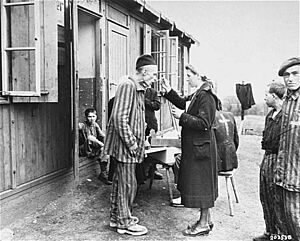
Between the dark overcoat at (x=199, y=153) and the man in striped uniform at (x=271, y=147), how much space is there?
56 cm

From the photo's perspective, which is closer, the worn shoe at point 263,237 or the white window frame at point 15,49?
Result: the white window frame at point 15,49

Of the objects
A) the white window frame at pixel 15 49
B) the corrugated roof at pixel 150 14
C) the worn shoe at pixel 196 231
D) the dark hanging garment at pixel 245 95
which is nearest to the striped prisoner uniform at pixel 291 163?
the worn shoe at pixel 196 231

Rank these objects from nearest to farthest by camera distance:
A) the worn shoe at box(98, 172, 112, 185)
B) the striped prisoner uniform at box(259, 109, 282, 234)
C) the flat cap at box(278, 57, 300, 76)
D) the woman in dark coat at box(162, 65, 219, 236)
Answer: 1. the flat cap at box(278, 57, 300, 76)
2. the striped prisoner uniform at box(259, 109, 282, 234)
3. the woman in dark coat at box(162, 65, 219, 236)
4. the worn shoe at box(98, 172, 112, 185)

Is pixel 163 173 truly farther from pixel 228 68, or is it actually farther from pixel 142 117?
pixel 228 68

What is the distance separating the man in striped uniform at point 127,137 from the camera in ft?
13.4

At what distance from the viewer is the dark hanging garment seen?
53.9 ft

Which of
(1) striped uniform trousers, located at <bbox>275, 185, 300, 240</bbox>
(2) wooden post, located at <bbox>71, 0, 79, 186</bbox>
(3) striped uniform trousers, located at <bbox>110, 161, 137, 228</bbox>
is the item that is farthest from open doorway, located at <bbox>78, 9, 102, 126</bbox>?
(1) striped uniform trousers, located at <bbox>275, 185, 300, 240</bbox>

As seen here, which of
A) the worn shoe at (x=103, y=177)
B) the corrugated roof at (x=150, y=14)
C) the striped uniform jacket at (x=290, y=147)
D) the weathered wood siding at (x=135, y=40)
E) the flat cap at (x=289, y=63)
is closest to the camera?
the striped uniform jacket at (x=290, y=147)

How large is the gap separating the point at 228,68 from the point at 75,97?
16.5 meters

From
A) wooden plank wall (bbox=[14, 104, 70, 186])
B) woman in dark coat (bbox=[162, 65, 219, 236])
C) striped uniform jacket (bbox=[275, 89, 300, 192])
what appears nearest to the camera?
striped uniform jacket (bbox=[275, 89, 300, 192])

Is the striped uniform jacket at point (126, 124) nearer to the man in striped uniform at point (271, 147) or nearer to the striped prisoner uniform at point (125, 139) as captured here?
the striped prisoner uniform at point (125, 139)

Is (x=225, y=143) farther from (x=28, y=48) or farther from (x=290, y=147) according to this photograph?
(x=28, y=48)

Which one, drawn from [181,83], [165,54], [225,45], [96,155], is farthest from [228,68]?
[96,155]

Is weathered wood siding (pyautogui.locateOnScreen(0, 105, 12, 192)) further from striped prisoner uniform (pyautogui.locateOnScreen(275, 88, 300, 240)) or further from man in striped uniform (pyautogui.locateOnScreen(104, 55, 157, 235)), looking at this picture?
striped prisoner uniform (pyautogui.locateOnScreen(275, 88, 300, 240))
